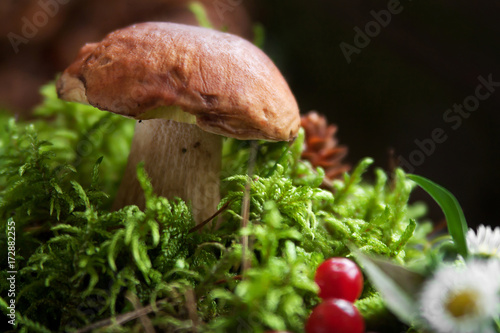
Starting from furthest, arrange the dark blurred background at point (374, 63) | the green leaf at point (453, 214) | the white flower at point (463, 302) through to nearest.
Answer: the dark blurred background at point (374, 63), the green leaf at point (453, 214), the white flower at point (463, 302)

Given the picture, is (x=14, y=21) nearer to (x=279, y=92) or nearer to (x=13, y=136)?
(x=13, y=136)

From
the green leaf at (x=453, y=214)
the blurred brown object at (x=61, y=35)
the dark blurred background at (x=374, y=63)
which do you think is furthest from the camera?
the blurred brown object at (x=61, y=35)

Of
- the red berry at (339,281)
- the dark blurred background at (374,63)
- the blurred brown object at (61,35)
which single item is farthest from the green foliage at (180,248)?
the blurred brown object at (61,35)

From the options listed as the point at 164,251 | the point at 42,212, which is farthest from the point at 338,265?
the point at 42,212

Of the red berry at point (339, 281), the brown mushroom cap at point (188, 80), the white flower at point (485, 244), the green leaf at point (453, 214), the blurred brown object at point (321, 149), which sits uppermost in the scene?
the brown mushroom cap at point (188, 80)

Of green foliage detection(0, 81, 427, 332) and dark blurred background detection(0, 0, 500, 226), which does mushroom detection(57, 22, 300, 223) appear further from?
dark blurred background detection(0, 0, 500, 226)

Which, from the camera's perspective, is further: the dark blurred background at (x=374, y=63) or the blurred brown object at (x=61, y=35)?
the blurred brown object at (x=61, y=35)

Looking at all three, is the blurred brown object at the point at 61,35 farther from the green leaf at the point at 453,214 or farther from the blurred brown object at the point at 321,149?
the green leaf at the point at 453,214

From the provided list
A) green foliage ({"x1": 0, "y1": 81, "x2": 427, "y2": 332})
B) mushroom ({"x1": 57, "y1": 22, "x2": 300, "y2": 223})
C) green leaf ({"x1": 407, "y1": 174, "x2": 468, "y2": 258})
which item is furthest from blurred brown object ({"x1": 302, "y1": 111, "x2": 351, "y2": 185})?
green leaf ({"x1": 407, "y1": 174, "x2": 468, "y2": 258})
